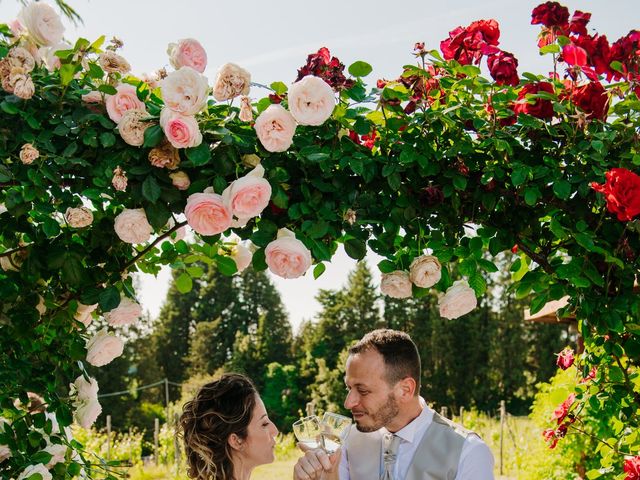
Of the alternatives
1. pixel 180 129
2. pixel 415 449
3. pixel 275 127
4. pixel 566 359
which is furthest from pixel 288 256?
pixel 566 359

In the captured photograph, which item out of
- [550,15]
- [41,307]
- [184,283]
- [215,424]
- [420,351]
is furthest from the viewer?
[420,351]

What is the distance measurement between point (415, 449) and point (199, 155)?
152 cm

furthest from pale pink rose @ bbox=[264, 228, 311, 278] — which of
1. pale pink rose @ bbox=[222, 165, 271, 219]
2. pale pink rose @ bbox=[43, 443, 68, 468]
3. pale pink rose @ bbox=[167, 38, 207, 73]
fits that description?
pale pink rose @ bbox=[43, 443, 68, 468]

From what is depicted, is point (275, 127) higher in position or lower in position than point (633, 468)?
higher

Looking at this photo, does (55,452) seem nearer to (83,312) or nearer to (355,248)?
(83,312)

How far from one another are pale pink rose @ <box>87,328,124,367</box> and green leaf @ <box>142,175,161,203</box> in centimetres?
70

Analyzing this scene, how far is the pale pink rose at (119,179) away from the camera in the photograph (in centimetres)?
232

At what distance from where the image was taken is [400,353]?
3133mm

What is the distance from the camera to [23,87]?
7.45ft

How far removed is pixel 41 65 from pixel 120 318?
2.92ft

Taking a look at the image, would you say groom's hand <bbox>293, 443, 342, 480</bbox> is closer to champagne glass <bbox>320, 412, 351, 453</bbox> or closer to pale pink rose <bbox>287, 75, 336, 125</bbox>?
champagne glass <bbox>320, 412, 351, 453</bbox>

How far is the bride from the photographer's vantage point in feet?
9.32

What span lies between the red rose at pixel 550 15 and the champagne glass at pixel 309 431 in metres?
1.57

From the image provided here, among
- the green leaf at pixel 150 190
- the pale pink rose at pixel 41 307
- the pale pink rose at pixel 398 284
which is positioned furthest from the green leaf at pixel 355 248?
the pale pink rose at pixel 41 307
